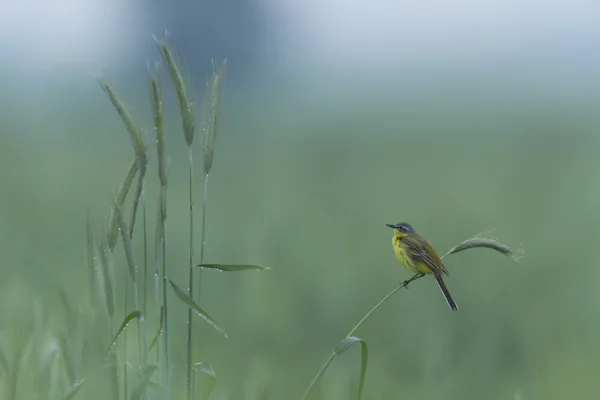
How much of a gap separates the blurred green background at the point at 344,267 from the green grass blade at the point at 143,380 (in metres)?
0.22

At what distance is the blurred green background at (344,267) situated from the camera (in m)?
3.05

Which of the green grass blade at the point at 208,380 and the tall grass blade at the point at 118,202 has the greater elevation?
the tall grass blade at the point at 118,202

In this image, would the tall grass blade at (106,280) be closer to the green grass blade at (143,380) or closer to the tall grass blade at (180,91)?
the green grass blade at (143,380)

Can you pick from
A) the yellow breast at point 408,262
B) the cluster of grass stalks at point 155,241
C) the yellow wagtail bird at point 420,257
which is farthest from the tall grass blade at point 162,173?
the yellow breast at point 408,262

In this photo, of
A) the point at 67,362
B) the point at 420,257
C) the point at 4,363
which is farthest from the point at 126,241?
the point at 420,257

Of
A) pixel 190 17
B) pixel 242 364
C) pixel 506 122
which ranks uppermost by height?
pixel 190 17

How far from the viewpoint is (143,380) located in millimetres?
1678

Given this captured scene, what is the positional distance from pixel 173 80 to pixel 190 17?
Answer: 1682 centimetres

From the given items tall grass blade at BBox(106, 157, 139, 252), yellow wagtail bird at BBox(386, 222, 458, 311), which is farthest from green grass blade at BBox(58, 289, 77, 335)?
yellow wagtail bird at BBox(386, 222, 458, 311)

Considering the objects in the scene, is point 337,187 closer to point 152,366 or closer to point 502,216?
point 502,216

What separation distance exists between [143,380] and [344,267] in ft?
10.3

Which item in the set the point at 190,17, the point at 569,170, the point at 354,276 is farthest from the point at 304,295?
the point at 190,17

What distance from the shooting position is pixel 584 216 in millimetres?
6250

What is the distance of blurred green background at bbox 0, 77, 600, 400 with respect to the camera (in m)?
3.05
